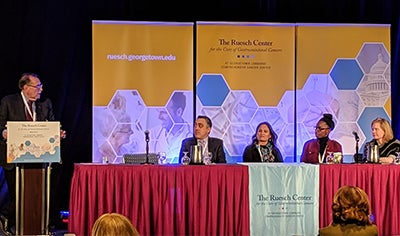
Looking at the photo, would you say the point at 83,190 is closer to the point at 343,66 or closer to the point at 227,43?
the point at 227,43

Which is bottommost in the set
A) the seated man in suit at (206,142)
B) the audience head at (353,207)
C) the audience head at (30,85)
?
the audience head at (353,207)

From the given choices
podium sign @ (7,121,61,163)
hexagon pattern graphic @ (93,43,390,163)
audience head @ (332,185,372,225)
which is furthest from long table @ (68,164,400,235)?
audience head @ (332,185,372,225)

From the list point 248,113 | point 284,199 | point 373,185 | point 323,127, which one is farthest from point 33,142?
point 323,127

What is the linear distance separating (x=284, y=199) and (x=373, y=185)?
0.72 meters

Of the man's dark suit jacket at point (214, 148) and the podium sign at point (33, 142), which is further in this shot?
the man's dark suit jacket at point (214, 148)

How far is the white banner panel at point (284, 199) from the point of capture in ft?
16.2

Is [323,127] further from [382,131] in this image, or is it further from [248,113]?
[248,113]

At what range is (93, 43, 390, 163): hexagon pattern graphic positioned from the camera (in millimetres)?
6555

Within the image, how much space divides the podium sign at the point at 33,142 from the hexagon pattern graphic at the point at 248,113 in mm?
1522

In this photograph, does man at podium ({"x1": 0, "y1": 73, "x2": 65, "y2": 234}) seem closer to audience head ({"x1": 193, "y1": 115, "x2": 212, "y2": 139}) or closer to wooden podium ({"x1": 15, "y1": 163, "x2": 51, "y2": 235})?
wooden podium ({"x1": 15, "y1": 163, "x2": 51, "y2": 235})

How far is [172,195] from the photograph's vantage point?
489 cm

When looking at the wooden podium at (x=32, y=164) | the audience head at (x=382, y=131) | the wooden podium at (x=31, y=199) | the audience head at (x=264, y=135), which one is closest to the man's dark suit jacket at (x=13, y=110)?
the wooden podium at (x=32, y=164)

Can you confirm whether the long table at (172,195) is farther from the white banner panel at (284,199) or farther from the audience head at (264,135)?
the audience head at (264,135)

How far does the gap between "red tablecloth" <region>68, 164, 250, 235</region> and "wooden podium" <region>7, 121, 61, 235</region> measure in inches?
12.3
